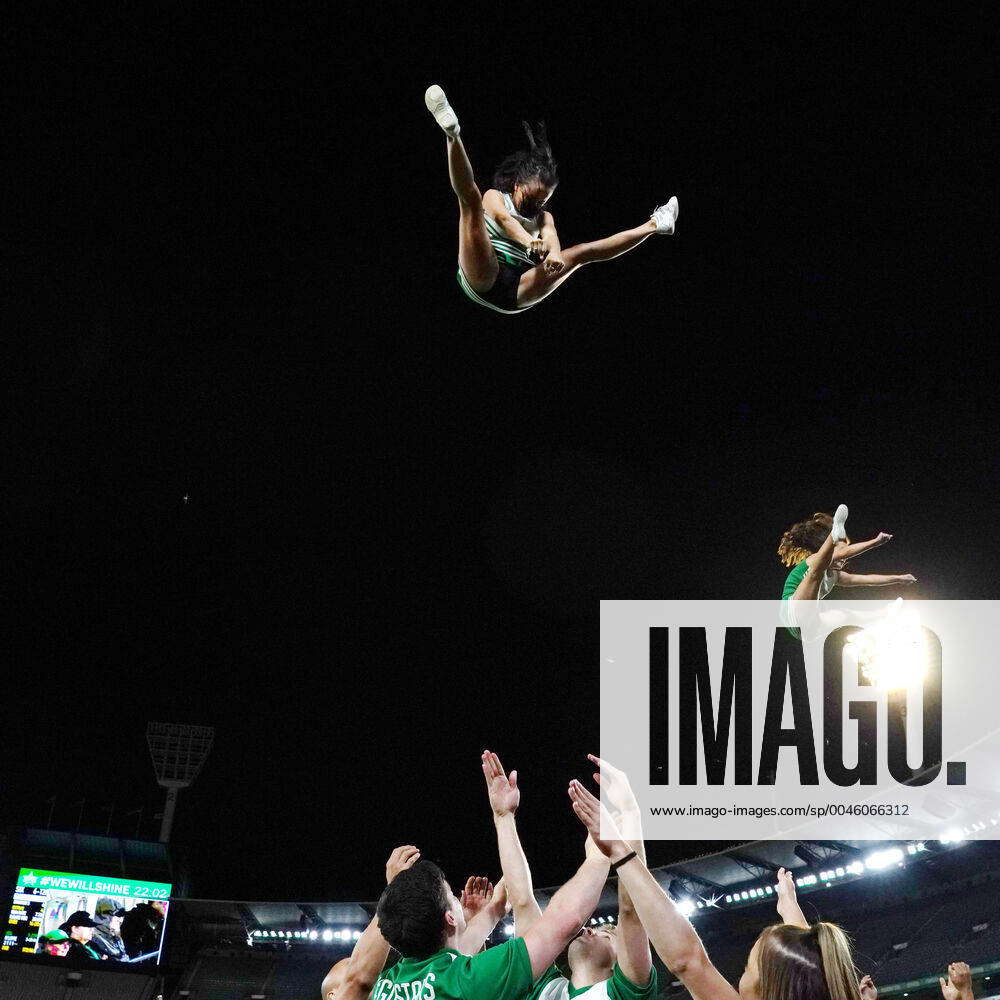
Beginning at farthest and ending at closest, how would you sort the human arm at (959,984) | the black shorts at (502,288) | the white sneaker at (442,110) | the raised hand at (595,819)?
the black shorts at (502,288), the white sneaker at (442,110), the human arm at (959,984), the raised hand at (595,819)

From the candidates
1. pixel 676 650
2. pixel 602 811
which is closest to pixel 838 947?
pixel 602 811

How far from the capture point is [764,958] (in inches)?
106

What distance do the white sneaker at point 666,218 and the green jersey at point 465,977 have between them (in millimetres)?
4576

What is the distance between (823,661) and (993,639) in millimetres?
5314

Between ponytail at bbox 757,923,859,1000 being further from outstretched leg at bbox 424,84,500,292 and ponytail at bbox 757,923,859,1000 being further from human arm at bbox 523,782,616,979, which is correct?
outstretched leg at bbox 424,84,500,292

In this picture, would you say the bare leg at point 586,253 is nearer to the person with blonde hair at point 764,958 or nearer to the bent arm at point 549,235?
the bent arm at point 549,235

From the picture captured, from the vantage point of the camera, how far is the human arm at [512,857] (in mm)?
3193

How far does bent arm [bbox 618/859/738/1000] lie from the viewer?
2.62 metres

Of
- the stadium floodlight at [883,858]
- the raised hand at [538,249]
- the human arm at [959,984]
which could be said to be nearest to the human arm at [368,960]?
the human arm at [959,984]

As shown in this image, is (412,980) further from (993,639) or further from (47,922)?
(47,922)

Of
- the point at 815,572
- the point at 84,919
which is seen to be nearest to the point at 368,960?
the point at 815,572

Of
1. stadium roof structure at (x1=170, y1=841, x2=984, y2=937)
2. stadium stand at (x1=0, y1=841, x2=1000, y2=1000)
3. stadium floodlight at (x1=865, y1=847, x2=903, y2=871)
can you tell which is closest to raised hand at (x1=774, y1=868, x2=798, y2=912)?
stadium stand at (x1=0, y1=841, x2=1000, y2=1000)

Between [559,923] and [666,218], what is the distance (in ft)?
15.2

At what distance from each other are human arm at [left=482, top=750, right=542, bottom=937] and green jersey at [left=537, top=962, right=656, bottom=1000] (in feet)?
0.90
